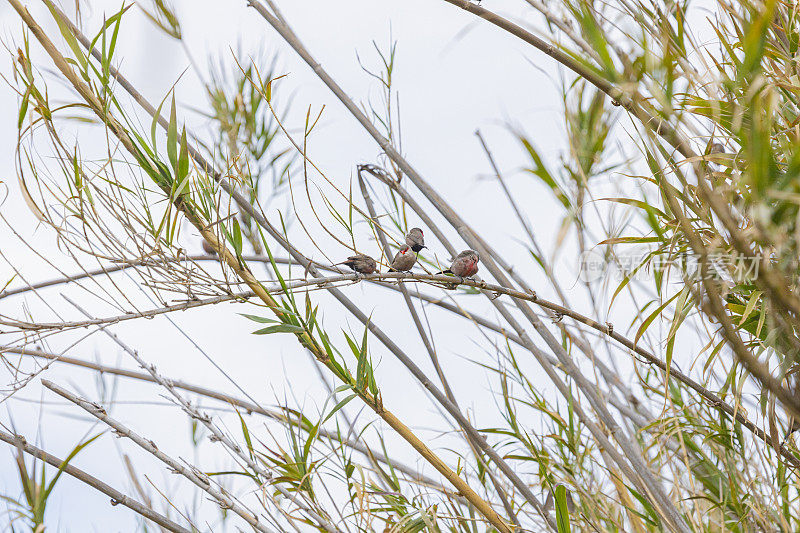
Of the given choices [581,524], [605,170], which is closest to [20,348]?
[581,524]

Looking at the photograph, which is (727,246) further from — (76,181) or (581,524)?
(76,181)

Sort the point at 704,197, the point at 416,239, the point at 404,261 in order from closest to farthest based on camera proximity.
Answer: the point at 704,197, the point at 404,261, the point at 416,239

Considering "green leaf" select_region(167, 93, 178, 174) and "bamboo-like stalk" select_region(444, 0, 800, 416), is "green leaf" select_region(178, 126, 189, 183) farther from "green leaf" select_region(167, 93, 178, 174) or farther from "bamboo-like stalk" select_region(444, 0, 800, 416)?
"bamboo-like stalk" select_region(444, 0, 800, 416)

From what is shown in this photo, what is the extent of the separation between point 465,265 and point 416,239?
19cm

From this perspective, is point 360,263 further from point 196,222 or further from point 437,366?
point 437,366

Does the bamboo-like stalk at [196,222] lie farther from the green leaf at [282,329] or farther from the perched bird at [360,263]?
the perched bird at [360,263]

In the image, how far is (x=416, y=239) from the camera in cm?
142

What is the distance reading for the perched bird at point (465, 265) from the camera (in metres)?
1.27

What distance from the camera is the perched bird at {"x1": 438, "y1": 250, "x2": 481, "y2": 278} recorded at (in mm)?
1268


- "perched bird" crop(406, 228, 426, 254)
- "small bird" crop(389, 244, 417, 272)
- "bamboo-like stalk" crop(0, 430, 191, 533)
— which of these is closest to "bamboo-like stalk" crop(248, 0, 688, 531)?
"perched bird" crop(406, 228, 426, 254)

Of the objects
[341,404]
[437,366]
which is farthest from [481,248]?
[341,404]

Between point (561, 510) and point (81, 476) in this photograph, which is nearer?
point (81, 476)

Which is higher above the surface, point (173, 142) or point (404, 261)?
point (173, 142)

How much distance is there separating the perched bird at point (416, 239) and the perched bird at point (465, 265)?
14cm
